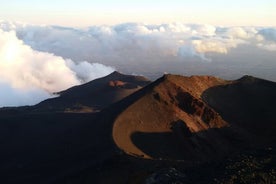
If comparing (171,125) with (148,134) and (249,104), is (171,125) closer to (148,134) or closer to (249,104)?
(148,134)

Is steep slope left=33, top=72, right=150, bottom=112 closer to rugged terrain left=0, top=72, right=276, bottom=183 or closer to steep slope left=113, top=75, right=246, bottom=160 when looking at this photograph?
rugged terrain left=0, top=72, right=276, bottom=183

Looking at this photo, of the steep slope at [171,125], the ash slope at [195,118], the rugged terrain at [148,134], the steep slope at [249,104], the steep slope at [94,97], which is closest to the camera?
the rugged terrain at [148,134]

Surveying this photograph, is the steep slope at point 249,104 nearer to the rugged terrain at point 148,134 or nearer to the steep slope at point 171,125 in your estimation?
the rugged terrain at point 148,134

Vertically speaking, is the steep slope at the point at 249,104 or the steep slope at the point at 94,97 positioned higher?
the steep slope at the point at 249,104

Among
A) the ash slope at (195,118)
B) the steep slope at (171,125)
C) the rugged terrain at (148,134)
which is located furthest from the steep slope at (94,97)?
the steep slope at (171,125)

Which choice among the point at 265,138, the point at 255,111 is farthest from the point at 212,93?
the point at 265,138

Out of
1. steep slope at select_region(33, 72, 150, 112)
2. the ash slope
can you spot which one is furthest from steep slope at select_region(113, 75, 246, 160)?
steep slope at select_region(33, 72, 150, 112)
